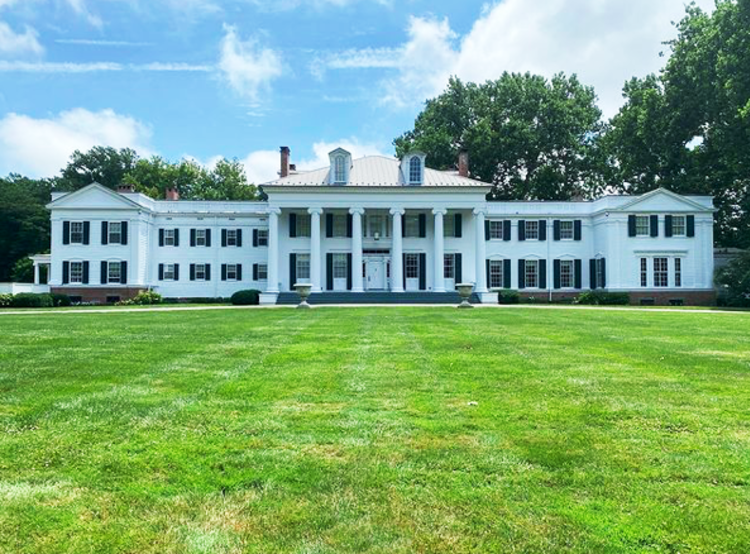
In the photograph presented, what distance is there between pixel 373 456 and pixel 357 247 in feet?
116

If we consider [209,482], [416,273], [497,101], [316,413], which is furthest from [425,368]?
[497,101]

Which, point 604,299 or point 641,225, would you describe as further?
point 641,225

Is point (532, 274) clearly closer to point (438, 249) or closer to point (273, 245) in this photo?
point (438, 249)

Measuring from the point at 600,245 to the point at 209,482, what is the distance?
1582 inches

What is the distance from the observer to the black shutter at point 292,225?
135ft

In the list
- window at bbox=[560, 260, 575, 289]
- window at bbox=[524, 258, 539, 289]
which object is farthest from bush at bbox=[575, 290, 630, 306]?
window at bbox=[524, 258, 539, 289]

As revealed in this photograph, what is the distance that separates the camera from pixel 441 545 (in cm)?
→ 329

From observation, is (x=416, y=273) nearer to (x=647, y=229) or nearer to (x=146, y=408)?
(x=647, y=229)

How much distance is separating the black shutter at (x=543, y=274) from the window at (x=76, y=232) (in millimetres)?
30429

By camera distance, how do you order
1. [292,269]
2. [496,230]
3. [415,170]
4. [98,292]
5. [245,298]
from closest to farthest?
[245,298] → [98,292] → [415,170] → [292,269] → [496,230]

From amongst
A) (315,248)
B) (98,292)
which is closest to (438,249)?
(315,248)

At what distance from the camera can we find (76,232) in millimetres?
39812

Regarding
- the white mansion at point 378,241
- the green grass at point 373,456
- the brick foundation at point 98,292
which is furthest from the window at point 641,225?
the green grass at point 373,456

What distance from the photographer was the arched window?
40562 millimetres
